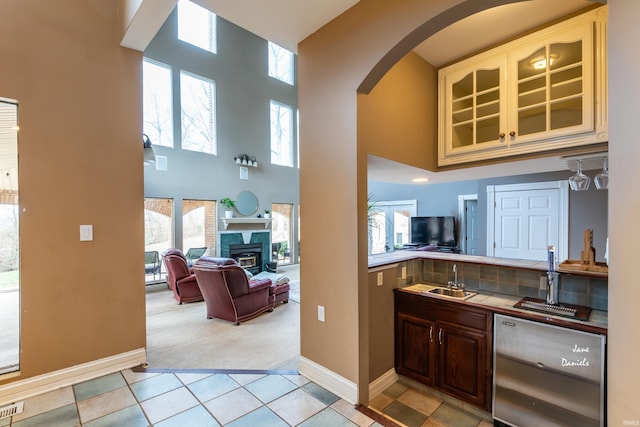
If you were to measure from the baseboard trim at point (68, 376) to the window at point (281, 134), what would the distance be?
21.0 feet

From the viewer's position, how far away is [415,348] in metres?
2.49

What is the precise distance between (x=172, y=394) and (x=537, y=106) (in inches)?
139

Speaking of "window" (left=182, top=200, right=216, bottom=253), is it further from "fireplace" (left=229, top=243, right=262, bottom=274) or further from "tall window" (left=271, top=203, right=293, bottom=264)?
"tall window" (left=271, top=203, right=293, bottom=264)

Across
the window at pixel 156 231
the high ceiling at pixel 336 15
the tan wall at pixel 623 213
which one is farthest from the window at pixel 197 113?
the tan wall at pixel 623 213

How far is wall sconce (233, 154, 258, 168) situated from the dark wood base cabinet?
5805 mm

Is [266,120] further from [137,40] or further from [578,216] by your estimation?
[578,216]

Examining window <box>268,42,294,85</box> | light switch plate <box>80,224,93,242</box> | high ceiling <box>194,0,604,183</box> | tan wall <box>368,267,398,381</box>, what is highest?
window <box>268,42,294,85</box>

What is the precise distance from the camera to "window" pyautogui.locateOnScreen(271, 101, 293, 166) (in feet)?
27.3

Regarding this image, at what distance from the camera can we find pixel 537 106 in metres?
2.28

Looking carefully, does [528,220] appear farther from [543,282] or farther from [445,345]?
[445,345]

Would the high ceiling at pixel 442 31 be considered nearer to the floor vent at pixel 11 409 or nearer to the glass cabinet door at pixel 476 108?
the glass cabinet door at pixel 476 108

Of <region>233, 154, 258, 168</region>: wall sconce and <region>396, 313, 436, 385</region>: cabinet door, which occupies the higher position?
<region>233, 154, 258, 168</region>: wall sconce

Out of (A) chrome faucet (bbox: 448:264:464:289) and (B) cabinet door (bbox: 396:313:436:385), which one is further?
(A) chrome faucet (bbox: 448:264:464:289)

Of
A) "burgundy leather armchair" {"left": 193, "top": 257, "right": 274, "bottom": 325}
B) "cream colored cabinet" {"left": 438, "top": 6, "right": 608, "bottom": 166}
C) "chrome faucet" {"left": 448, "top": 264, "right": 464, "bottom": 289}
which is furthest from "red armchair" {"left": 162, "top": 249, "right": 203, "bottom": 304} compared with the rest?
"cream colored cabinet" {"left": 438, "top": 6, "right": 608, "bottom": 166}
